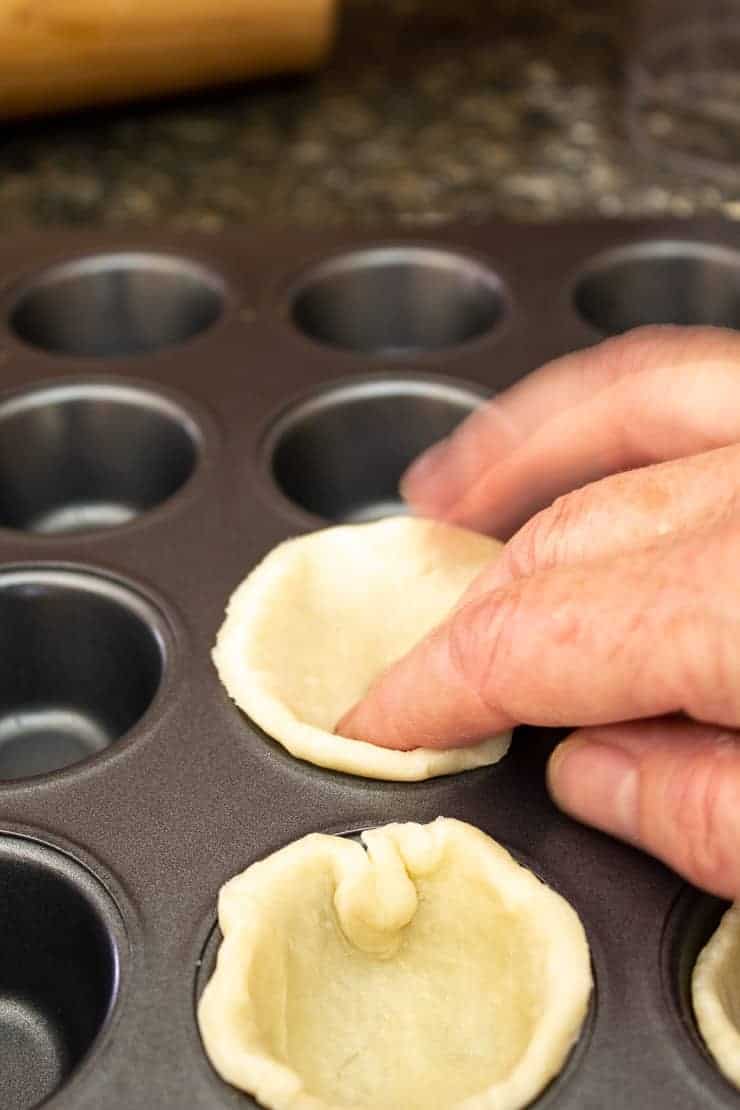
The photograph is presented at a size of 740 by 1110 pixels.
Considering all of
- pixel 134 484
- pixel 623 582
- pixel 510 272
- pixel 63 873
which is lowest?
pixel 134 484

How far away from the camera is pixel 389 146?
2.47m

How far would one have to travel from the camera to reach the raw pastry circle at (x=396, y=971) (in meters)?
0.97

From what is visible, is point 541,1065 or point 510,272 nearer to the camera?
point 541,1065

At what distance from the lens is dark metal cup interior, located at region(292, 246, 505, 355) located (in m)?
1.95

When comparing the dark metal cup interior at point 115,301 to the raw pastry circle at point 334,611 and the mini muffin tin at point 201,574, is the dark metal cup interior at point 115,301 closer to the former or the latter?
the mini muffin tin at point 201,574

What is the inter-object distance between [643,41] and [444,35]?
46 centimetres

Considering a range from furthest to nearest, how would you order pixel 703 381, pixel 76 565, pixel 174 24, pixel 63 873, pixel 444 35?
pixel 444 35, pixel 174 24, pixel 76 565, pixel 703 381, pixel 63 873

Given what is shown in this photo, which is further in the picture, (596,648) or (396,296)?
(396,296)

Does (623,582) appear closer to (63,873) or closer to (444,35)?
(63,873)

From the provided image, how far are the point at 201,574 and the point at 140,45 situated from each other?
1.35m

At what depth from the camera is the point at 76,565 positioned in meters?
1.43

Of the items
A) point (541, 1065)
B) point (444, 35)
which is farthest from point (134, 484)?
point (444, 35)

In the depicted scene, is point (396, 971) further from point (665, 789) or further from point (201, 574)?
point (201, 574)

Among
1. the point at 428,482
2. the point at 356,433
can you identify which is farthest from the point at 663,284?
the point at 428,482
